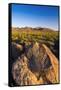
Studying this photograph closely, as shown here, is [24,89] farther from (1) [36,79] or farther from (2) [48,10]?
(2) [48,10]

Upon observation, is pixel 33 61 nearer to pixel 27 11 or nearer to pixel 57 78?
pixel 57 78

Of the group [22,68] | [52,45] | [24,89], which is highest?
[52,45]

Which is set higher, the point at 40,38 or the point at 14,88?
the point at 40,38

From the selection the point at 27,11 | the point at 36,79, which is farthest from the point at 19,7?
the point at 36,79

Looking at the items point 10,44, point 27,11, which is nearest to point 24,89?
point 10,44

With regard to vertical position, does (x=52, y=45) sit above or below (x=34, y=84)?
above

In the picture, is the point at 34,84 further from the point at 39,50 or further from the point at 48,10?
the point at 48,10
